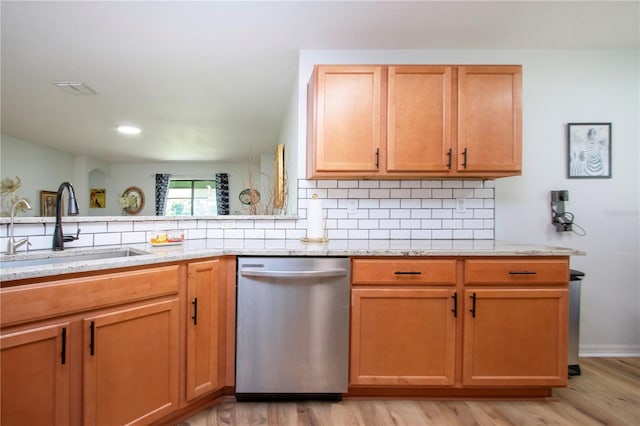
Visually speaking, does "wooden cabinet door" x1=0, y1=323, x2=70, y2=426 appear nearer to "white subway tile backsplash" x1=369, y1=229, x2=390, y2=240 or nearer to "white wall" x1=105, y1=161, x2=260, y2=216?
"white subway tile backsplash" x1=369, y1=229, x2=390, y2=240

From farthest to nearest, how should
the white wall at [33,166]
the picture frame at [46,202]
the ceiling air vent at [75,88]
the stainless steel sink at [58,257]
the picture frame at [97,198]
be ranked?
the picture frame at [97,198]
the picture frame at [46,202]
the white wall at [33,166]
the ceiling air vent at [75,88]
the stainless steel sink at [58,257]

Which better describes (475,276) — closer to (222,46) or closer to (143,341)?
(143,341)

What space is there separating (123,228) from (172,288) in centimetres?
71

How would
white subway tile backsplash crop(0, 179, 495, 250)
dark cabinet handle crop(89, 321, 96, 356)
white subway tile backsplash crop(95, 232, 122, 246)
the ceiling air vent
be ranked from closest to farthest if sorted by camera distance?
1. dark cabinet handle crop(89, 321, 96, 356)
2. white subway tile backsplash crop(95, 232, 122, 246)
3. white subway tile backsplash crop(0, 179, 495, 250)
4. the ceiling air vent

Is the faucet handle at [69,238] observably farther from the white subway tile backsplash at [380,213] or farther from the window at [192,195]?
the window at [192,195]

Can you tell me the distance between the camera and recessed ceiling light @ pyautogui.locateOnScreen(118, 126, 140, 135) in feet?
14.7

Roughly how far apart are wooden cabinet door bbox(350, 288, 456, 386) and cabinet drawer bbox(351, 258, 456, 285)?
0.06 m

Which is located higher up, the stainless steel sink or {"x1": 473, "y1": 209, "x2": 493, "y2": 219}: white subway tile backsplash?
{"x1": 473, "y1": 209, "x2": 493, "y2": 219}: white subway tile backsplash

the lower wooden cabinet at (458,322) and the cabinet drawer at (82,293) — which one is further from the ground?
the cabinet drawer at (82,293)

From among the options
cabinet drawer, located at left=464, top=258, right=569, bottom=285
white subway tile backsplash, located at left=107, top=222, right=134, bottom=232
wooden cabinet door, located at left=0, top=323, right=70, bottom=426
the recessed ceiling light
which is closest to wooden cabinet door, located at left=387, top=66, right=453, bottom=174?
cabinet drawer, located at left=464, top=258, right=569, bottom=285

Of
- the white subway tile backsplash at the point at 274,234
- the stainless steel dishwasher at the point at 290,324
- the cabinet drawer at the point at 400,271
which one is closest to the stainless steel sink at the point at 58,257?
the stainless steel dishwasher at the point at 290,324

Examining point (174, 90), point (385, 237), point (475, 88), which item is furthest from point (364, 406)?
point (174, 90)

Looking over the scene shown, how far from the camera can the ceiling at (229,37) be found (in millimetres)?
1806

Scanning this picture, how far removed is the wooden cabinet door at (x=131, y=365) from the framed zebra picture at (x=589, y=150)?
2864 mm
